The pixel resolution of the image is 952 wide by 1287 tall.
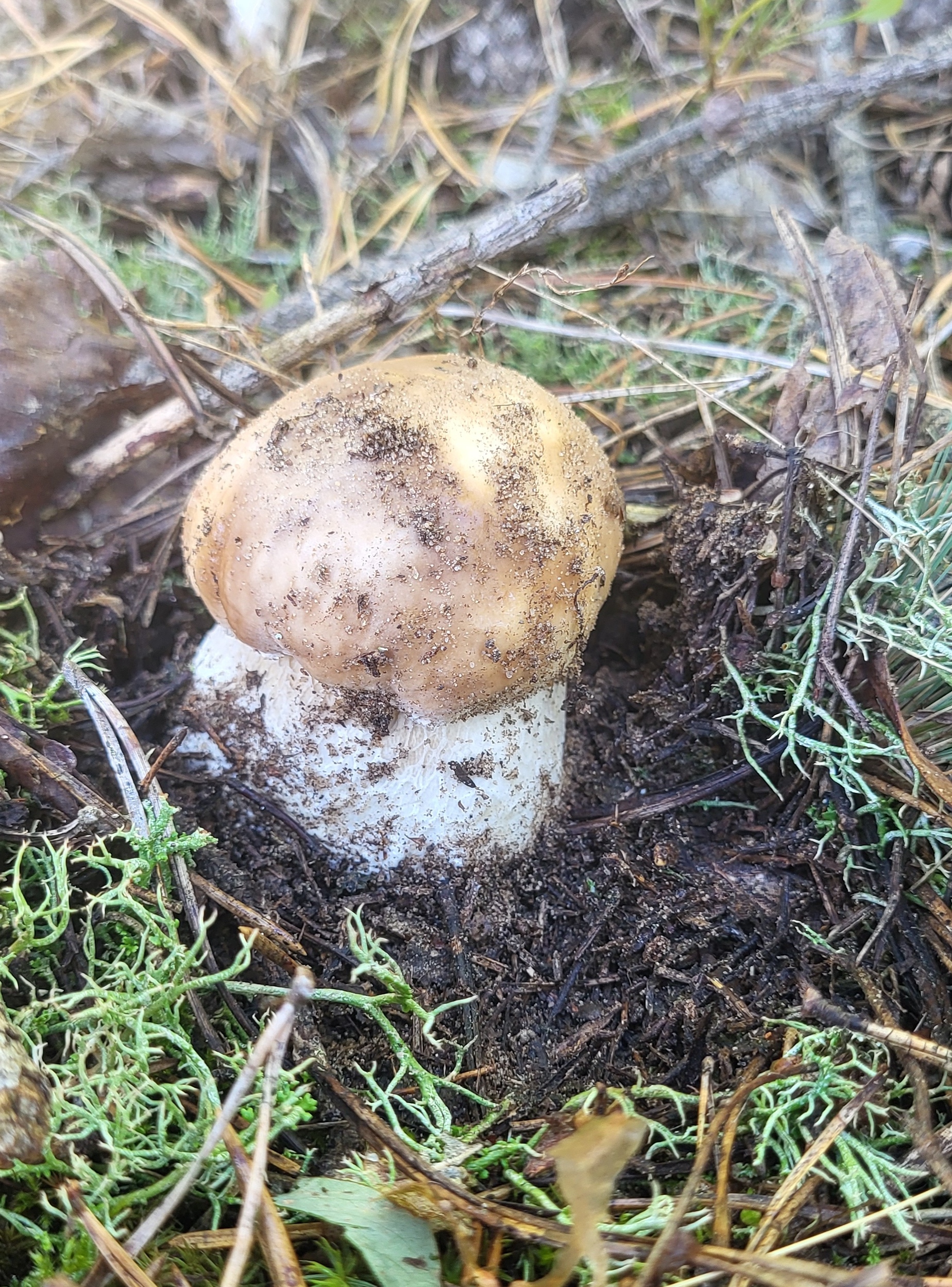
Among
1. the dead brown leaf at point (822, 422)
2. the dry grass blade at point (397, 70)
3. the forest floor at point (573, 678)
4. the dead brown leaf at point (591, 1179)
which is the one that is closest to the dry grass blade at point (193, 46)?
the forest floor at point (573, 678)

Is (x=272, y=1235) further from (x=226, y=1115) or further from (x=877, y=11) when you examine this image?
(x=877, y=11)

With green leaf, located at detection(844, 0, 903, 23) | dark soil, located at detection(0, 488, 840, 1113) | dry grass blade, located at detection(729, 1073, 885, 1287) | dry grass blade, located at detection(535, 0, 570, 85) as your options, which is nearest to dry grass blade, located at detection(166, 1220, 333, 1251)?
dark soil, located at detection(0, 488, 840, 1113)

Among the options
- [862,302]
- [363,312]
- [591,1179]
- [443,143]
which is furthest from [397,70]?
[591,1179]

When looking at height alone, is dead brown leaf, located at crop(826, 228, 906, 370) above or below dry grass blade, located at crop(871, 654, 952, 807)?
above

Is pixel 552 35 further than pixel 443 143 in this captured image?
Yes

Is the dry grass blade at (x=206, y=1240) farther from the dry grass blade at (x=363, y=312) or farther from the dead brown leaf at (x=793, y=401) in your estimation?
the dead brown leaf at (x=793, y=401)

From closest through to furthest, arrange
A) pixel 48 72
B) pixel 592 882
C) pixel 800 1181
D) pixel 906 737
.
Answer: pixel 800 1181 → pixel 906 737 → pixel 592 882 → pixel 48 72

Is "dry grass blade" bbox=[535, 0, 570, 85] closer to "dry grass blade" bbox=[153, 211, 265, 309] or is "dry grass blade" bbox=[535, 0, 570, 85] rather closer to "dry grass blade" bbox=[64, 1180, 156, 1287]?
"dry grass blade" bbox=[153, 211, 265, 309]
